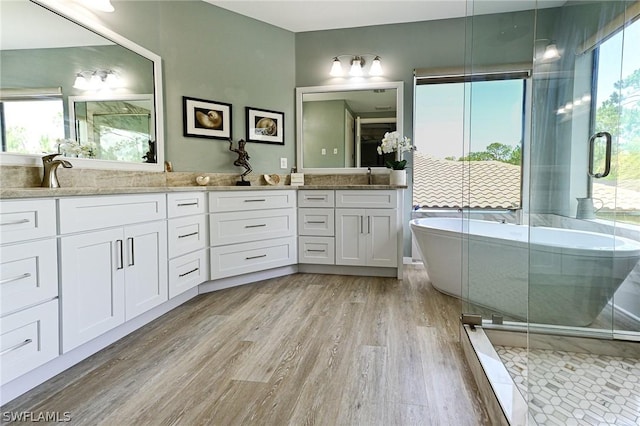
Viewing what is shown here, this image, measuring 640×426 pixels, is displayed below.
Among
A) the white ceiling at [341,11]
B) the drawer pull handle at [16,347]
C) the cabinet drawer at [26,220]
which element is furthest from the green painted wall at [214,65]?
the drawer pull handle at [16,347]

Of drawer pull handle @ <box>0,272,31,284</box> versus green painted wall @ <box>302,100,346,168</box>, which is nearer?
drawer pull handle @ <box>0,272,31,284</box>

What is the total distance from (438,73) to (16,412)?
160 inches

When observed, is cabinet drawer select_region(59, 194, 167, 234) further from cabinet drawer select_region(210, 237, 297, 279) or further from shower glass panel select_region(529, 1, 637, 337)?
shower glass panel select_region(529, 1, 637, 337)

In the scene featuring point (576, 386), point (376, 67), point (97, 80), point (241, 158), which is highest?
point (376, 67)

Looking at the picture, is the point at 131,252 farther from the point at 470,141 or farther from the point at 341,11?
the point at 341,11

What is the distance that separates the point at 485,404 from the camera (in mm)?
1365

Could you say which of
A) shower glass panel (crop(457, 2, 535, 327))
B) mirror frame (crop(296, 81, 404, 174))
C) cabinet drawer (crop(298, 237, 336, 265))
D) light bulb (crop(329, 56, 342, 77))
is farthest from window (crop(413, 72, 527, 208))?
cabinet drawer (crop(298, 237, 336, 265))

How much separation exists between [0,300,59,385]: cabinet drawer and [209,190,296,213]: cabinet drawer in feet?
4.72

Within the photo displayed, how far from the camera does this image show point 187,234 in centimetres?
256

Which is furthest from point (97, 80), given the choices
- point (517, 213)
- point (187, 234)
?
point (517, 213)

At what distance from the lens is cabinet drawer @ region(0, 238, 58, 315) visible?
52.4 inches

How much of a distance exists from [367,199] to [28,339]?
258cm

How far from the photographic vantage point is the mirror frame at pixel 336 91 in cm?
372

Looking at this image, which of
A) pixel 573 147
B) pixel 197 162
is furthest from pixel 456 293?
pixel 197 162
